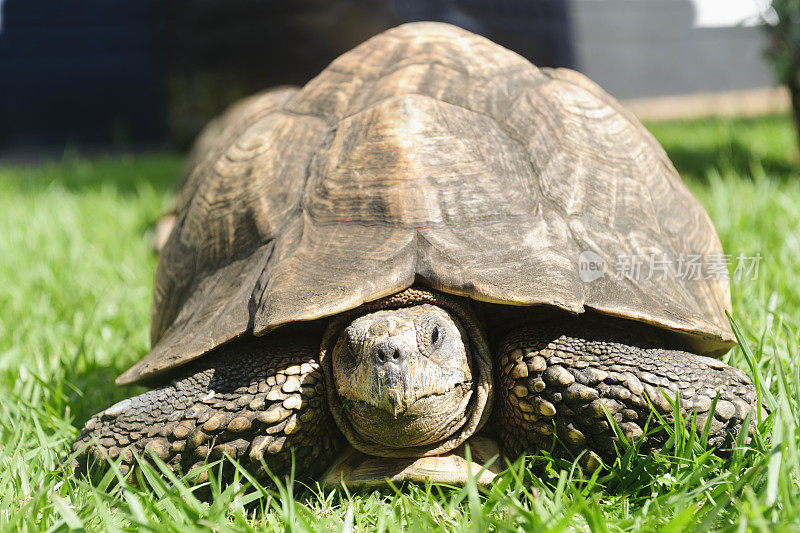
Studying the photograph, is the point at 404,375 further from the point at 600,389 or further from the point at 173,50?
the point at 173,50

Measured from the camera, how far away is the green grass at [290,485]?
5.07 ft

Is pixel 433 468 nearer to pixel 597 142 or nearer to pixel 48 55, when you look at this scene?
pixel 597 142

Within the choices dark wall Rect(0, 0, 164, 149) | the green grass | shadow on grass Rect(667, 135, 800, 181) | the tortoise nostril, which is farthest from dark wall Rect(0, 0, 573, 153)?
the tortoise nostril

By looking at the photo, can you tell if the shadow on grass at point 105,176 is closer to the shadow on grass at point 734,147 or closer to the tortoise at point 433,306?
the tortoise at point 433,306

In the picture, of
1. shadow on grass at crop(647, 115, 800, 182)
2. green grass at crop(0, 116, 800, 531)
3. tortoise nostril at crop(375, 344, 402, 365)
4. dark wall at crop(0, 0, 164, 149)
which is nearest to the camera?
green grass at crop(0, 116, 800, 531)

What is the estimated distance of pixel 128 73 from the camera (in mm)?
10719

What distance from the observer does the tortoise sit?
177 cm

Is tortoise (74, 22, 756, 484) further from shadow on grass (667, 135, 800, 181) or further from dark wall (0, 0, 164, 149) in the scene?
dark wall (0, 0, 164, 149)

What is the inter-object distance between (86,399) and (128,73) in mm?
9424

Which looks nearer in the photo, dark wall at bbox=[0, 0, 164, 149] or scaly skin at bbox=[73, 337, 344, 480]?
scaly skin at bbox=[73, 337, 344, 480]

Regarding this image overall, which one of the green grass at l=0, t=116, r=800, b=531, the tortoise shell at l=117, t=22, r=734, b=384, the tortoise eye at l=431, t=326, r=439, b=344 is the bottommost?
the green grass at l=0, t=116, r=800, b=531

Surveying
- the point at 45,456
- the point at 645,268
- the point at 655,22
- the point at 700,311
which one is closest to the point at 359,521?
the point at 45,456

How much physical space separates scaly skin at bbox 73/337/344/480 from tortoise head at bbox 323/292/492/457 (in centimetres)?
8

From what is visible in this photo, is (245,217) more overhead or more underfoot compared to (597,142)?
more underfoot
